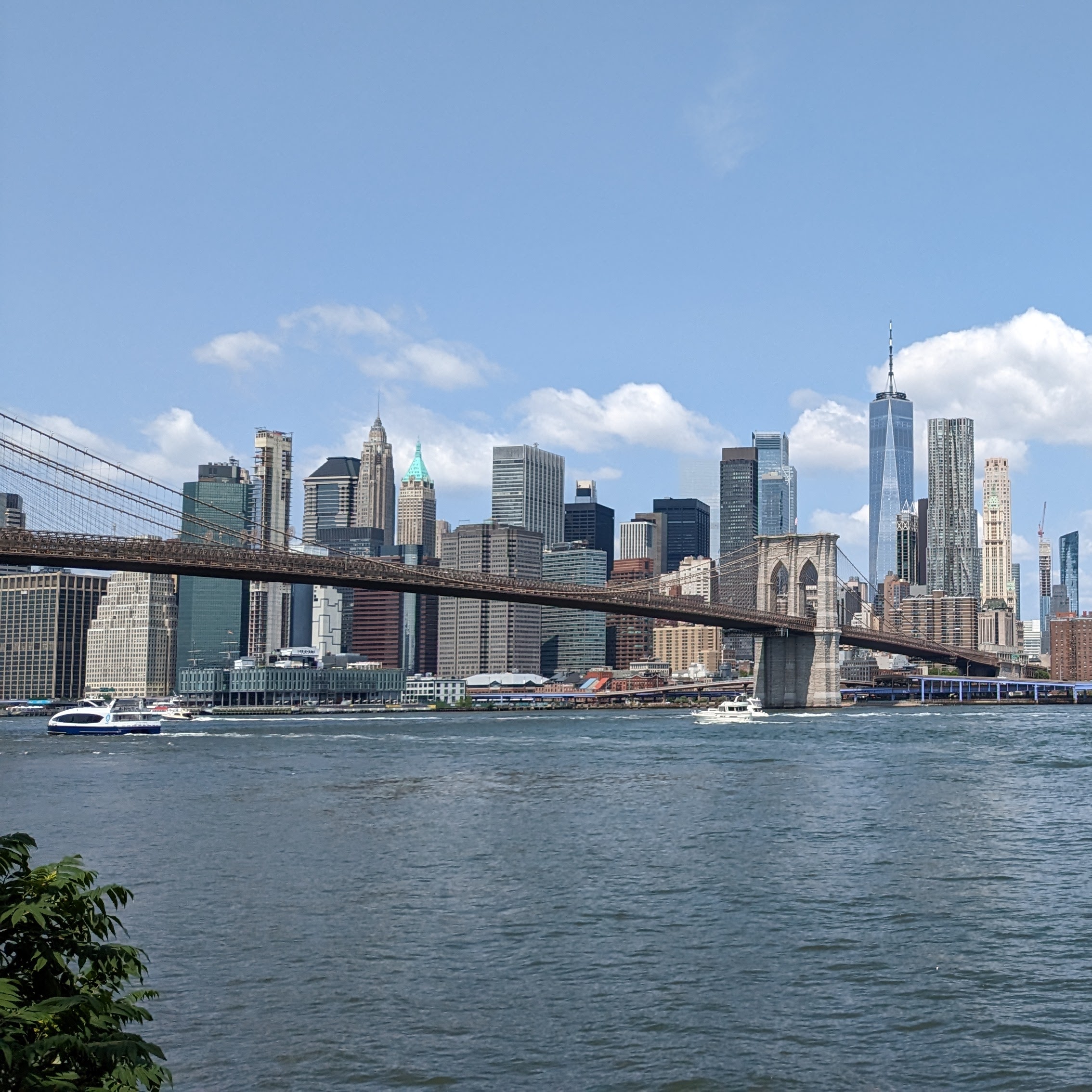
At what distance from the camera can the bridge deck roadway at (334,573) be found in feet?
225

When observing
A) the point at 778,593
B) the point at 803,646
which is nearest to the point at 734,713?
the point at 803,646

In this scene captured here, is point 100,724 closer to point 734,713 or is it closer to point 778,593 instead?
point 734,713

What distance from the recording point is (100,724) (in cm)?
8750

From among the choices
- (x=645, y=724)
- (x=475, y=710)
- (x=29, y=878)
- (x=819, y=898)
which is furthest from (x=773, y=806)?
(x=475, y=710)

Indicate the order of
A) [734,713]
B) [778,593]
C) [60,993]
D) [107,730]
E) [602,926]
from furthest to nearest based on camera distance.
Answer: [778,593], [734,713], [107,730], [602,926], [60,993]

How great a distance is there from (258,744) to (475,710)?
115 metres

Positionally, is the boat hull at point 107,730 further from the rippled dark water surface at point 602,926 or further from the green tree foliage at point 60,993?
the green tree foliage at point 60,993

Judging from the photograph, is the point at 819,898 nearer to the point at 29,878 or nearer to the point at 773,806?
the point at 773,806

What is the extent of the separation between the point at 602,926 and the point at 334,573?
6498 cm

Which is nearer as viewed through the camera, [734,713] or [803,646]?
[734,713]

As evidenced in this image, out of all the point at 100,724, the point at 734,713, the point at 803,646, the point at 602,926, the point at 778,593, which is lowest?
the point at 100,724

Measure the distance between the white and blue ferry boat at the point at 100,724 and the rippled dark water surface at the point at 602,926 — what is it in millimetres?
41960

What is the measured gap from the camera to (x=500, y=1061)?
14.7 m

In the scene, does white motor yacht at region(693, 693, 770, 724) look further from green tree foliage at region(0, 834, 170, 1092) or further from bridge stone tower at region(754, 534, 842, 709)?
green tree foliage at region(0, 834, 170, 1092)
